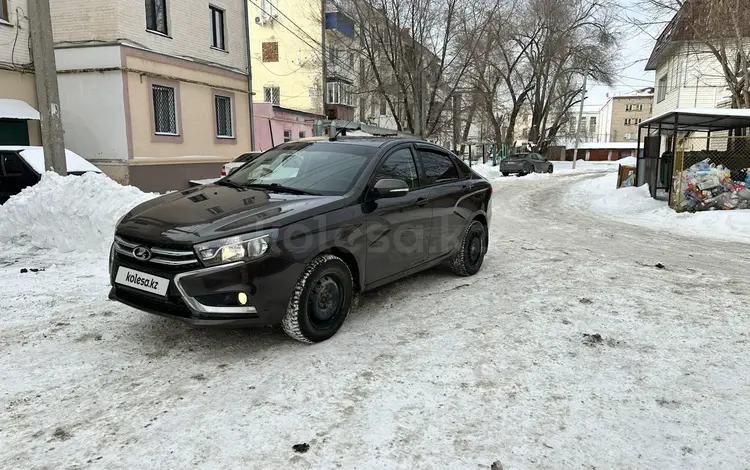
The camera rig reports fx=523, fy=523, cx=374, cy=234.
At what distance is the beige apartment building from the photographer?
14516 millimetres

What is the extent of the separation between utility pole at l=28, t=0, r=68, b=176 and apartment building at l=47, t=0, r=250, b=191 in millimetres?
7072

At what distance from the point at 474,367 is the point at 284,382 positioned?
1300 mm

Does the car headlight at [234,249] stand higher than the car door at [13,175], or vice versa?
the car door at [13,175]

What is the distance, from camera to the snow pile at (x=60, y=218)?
272 inches

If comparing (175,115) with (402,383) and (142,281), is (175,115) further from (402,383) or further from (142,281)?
(402,383)

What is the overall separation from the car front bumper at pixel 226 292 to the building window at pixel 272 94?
33690 mm

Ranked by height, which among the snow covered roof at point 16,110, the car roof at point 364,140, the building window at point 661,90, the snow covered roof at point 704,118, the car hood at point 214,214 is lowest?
the car hood at point 214,214

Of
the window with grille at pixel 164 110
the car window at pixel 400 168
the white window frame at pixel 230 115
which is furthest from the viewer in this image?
the white window frame at pixel 230 115

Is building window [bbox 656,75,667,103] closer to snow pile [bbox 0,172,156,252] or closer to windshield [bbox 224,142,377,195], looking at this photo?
windshield [bbox 224,142,377,195]

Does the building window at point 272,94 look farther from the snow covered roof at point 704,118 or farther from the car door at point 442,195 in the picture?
the car door at point 442,195

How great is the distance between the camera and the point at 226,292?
3486 mm

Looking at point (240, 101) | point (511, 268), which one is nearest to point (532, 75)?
point (240, 101)

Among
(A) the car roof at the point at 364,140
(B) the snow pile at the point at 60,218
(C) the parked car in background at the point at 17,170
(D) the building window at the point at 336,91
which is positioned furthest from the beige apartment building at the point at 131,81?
(D) the building window at the point at 336,91

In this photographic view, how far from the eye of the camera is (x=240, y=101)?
2016cm
